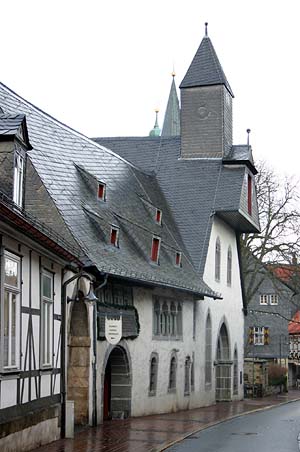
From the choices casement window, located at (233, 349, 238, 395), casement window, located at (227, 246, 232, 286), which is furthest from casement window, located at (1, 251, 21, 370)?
casement window, located at (233, 349, 238, 395)

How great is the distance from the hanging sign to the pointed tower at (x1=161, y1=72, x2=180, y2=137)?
1731 inches

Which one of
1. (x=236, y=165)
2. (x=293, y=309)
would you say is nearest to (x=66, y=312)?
(x=236, y=165)

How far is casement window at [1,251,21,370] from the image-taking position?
49.6 ft

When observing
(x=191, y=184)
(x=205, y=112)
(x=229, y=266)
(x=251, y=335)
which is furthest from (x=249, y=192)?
(x=251, y=335)

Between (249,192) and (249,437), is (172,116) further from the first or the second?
(249,437)

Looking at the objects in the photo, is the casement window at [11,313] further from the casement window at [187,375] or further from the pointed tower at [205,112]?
the pointed tower at [205,112]

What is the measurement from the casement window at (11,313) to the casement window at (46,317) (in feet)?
7.07

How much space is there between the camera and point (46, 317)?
61.5ft

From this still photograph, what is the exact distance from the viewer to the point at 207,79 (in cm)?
4178

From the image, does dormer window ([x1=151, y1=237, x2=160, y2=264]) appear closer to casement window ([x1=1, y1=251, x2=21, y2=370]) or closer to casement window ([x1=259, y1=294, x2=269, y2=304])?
casement window ([x1=1, y1=251, x2=21, y2=370])

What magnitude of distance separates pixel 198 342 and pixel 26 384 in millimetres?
19690

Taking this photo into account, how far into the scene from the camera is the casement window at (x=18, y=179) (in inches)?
733

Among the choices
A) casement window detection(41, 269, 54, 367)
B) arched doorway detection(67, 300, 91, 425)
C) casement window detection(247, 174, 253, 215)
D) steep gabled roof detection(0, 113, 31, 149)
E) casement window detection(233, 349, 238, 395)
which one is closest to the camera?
casement window detection(41, 269, 54, 367)

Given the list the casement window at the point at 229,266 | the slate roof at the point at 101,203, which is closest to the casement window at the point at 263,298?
the casement window at the point at 229,266
